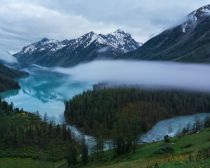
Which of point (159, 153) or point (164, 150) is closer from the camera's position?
point (159, 153)

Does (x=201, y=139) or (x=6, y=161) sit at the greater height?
(x=201, y=139)

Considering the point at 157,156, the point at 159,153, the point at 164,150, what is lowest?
the point at 157,156

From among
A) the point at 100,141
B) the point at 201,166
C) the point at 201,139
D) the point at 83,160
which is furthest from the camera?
the point at 100,141

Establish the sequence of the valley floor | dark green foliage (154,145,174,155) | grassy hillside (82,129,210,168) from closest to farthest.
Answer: the valley floor < grassy hillside (82,129,210,168) < dark green foliage (154,145,174,155)

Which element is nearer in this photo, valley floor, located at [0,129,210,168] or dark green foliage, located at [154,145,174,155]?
valley floor, located at [0,129,210,168]

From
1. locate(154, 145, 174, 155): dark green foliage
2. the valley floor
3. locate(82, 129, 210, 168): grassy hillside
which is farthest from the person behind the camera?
locate(154, 145, 174, 155): dark green foliage

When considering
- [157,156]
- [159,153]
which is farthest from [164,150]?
[157,156]

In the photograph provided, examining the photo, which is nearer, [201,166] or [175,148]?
[201,166]

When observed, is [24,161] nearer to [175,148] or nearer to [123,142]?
[123,142]

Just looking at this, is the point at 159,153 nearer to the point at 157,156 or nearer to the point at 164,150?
the point at 164,150

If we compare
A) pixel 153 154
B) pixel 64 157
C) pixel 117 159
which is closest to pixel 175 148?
pixel 153 154

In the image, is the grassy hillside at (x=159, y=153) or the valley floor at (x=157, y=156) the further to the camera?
the grassy hillside at (x=159, y=153)
